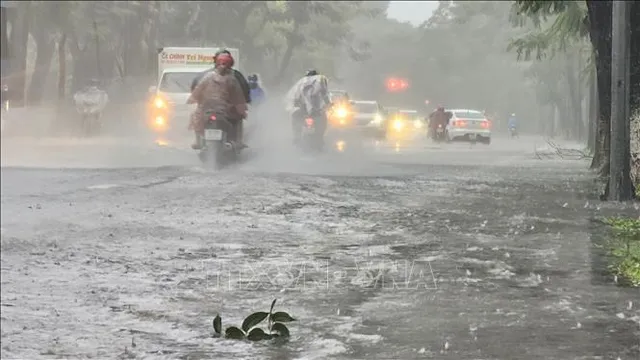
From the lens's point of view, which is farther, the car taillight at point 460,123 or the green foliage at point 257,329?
the car taillight at point 460,123

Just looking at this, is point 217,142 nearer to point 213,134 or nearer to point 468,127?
point 213,134

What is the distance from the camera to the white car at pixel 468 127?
129 ft

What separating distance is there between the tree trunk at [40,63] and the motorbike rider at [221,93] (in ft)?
75.6

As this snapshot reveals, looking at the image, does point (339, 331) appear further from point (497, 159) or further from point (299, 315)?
point (497, 159)

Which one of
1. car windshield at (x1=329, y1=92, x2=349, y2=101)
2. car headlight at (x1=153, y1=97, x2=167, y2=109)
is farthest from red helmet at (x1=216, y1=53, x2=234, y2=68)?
car windshield at (x1=329, y1=92, x2=349, y2=101)

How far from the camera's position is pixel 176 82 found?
2402 cm

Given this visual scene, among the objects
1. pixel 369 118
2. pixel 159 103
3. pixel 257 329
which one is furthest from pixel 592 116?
pixel 257 329

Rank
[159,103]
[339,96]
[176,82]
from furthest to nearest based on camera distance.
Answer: [339,96] < [176,82] < [159,103]

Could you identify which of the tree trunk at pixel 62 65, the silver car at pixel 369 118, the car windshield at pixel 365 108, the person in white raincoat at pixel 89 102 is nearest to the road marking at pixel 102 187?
the person in white raincoat at pixel 89 102

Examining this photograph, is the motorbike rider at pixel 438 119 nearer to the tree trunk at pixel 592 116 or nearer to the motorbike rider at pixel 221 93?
the tree trunk at pixel 592 116

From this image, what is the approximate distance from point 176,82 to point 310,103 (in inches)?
176

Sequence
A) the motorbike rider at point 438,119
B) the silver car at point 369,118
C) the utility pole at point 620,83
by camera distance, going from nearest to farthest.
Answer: the utility pole at point 620,83, the silver car at point 369,118, the motorbike rider at point 438,119

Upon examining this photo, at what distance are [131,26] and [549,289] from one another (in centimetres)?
3595

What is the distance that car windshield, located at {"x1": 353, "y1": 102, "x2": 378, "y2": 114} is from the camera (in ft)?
117
